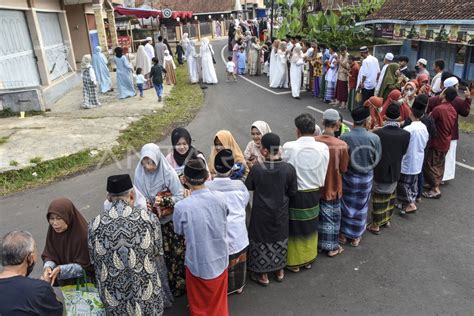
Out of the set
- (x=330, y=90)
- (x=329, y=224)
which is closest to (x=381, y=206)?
(x=329, y=224)

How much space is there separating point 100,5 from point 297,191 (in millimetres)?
16572

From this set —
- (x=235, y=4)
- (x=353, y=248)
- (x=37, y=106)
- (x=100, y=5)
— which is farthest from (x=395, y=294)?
(x=235, y=4)

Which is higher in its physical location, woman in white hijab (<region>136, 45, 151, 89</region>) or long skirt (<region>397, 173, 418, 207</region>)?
woman in white hijab (<region>136, 45, 151, 89</region>)

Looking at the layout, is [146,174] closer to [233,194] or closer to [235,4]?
[233,194]

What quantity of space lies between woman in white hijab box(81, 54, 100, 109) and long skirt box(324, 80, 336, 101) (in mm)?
6872

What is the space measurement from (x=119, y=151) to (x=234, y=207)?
522 cm

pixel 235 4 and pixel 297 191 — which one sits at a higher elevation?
pixel 235 4

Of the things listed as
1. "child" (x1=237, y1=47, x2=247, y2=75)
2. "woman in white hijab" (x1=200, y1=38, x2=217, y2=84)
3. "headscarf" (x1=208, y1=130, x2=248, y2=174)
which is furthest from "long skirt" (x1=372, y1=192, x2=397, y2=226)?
"child" (x1=237, y1=47, x2=247, y2=75)

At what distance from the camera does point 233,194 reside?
3.38m

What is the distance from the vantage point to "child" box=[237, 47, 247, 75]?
53.9 ft

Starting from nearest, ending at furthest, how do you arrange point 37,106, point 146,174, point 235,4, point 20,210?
point 146,174, point 20,210, point 37,106, point 235,4

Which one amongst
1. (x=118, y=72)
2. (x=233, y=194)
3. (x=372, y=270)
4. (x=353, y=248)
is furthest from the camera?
(x=118, y=72)

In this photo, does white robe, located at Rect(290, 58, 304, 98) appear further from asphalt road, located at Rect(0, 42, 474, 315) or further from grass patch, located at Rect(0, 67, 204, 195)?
asphalt road, located at Rect(0, 42, 474, 315)

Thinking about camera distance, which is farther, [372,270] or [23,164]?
[23,164]
